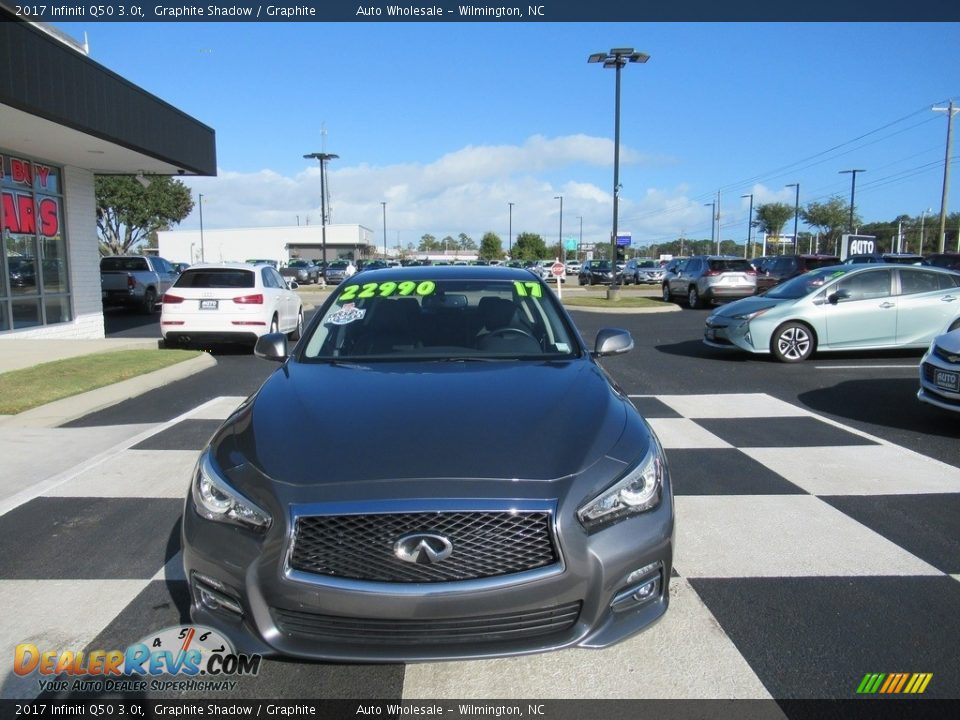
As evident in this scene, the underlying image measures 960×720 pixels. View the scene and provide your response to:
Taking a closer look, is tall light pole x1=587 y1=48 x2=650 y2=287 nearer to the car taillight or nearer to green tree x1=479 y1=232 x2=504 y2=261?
the car taillight

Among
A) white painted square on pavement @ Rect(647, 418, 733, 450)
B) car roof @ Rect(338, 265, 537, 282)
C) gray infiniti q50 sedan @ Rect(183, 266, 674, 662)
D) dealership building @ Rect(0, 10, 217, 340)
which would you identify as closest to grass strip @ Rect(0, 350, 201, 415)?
dealership building @ Rect(0, 10, 217, 340)

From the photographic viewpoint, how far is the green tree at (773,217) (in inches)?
3996

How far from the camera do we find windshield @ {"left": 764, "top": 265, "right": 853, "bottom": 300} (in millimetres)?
11477

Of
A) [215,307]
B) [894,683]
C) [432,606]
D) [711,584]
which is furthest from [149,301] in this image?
[894,683]

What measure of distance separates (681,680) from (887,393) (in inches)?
288

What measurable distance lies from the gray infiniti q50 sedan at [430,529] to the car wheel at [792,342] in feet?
29.4

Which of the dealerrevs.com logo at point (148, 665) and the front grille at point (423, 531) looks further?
the dealerrevs.com logo at point (148, 665)

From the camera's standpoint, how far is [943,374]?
6613mm

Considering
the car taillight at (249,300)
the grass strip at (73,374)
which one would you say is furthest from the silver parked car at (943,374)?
the car taillight at (249,300)

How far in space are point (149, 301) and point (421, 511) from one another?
76.8 feet

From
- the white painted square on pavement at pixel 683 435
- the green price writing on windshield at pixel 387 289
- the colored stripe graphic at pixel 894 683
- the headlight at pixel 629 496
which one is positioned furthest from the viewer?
the white painted square on pavement at pixel 683 435

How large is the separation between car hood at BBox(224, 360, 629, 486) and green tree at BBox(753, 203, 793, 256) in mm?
105536

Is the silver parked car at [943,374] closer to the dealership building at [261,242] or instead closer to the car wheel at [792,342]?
the car wheel at [792,342]

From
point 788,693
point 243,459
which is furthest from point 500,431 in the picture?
point 788,693
